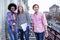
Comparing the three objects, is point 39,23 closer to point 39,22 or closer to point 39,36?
point 39,22

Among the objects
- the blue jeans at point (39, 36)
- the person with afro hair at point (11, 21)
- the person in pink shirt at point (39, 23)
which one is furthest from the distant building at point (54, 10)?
the person with afro hair at point (11, 21)

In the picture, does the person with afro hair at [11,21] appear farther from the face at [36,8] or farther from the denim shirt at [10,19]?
the face at [36,8]

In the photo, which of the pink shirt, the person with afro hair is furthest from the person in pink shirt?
the person with afro hair

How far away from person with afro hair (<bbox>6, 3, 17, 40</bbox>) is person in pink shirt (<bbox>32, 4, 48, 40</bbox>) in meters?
0.42

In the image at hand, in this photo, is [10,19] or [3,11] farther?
[3,11]

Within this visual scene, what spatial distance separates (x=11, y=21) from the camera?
15.4 ft

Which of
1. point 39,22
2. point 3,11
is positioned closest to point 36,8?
point 39,22

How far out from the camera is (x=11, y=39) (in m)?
4.84

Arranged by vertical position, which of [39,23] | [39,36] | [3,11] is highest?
[3,11]

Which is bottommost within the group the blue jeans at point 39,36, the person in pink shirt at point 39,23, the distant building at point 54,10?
the blue jeans at point 39,36

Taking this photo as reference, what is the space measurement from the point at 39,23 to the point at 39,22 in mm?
21

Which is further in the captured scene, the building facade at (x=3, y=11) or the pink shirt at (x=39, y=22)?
the building facade at (x=3, y=11)

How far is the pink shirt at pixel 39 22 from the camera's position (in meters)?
4.59

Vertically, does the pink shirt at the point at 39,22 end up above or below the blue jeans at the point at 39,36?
above
